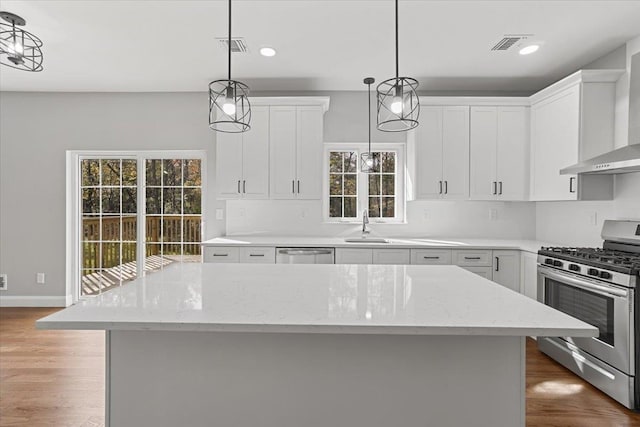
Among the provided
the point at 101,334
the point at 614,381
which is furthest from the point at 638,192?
the point at 101,334

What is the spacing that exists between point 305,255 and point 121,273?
8.22ft

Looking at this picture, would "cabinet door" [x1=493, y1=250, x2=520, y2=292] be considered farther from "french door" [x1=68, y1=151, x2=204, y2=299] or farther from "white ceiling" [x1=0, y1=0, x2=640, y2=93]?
"french door" [x1=68, y1=151, x2=204, y2=299]

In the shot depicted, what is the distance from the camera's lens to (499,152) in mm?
3852

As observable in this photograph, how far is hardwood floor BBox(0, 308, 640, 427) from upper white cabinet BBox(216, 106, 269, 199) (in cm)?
192

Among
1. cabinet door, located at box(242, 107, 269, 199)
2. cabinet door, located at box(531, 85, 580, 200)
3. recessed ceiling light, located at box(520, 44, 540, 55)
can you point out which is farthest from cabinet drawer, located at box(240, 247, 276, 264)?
recessed ceiling light, located at box(520, 44, 540, 55)

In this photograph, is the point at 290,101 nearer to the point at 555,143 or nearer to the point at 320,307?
the point at 555,143

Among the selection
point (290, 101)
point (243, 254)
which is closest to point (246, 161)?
point (290, 101)

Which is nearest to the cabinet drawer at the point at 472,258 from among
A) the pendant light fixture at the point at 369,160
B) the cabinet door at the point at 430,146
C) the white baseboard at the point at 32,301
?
the cabinet door at the point at 430,146

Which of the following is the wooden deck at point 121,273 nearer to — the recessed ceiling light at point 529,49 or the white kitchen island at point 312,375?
the white kitchen island at point 312,375

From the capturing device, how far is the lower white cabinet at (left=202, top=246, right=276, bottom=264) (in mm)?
3629

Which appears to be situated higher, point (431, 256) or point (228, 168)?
point (228, 168)

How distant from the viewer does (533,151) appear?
3.75 metres

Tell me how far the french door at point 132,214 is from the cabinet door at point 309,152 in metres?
1.29

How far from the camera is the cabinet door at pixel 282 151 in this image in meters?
3.90
